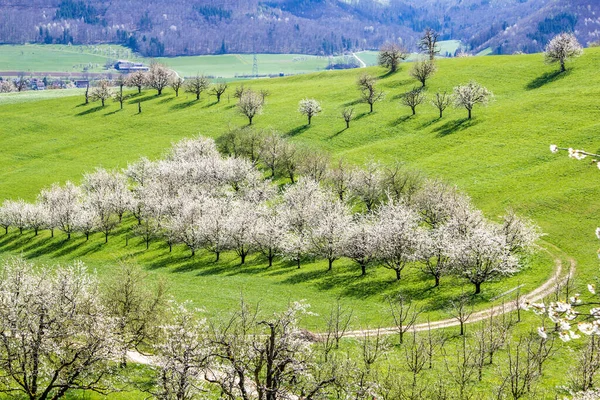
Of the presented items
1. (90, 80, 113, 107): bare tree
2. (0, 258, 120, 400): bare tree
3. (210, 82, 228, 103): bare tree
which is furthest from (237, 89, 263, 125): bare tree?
(0, 258, 120, 400): bare tree

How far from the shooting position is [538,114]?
113125 mm

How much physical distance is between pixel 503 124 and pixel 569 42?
3583 centimetres

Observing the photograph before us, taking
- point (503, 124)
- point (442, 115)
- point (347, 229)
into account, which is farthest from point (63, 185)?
point (503, 124)

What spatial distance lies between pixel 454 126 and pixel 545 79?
31.5 meters

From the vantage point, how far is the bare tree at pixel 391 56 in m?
162

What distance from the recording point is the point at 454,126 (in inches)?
4584

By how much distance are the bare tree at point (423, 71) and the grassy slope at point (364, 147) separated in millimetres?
3008

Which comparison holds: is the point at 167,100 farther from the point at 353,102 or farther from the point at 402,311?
the point at 402,311

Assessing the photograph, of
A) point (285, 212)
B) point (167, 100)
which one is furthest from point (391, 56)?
point (285, 212)

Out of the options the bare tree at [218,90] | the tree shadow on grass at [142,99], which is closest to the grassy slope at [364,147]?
the tree shadow on grass at [142,99]

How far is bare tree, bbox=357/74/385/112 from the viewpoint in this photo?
440 feet

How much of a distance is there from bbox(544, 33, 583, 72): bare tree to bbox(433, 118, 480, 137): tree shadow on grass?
3279 cm

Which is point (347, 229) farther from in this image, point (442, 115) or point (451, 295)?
point (442, 115)

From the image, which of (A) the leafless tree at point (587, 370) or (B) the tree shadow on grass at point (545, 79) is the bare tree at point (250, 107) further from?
(A) the leafless tree at point (587, 370)
